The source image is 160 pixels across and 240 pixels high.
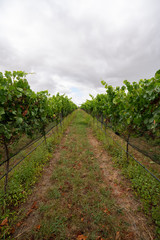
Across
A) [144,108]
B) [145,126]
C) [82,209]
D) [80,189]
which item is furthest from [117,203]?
[144,108]

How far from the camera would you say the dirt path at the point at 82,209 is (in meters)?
2.00

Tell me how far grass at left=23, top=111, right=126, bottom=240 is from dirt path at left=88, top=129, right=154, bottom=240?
176mm

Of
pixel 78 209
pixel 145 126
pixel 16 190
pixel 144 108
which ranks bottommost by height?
pixel 78 209

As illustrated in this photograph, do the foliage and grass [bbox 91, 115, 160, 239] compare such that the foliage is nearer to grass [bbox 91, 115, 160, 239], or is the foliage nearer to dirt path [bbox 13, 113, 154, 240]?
grass [bbox 91, 115, 160, 239]

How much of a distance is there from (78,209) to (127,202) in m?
1.23

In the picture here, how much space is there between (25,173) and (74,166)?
1.74 meters

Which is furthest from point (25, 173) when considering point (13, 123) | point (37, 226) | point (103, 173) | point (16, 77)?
point (16, 77)

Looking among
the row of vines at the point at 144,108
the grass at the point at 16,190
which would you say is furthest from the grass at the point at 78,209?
the row of vines at the point at 144,108

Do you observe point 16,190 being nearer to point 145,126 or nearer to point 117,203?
point 117,203

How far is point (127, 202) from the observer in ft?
8.56

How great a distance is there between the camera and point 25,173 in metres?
3.32

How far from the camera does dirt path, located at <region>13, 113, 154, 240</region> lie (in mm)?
2004

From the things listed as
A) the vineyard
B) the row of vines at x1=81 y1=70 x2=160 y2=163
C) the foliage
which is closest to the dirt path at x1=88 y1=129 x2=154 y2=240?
the vineyard

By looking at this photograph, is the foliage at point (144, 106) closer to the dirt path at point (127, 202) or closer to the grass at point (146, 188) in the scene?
the grass at point (146, 188)
